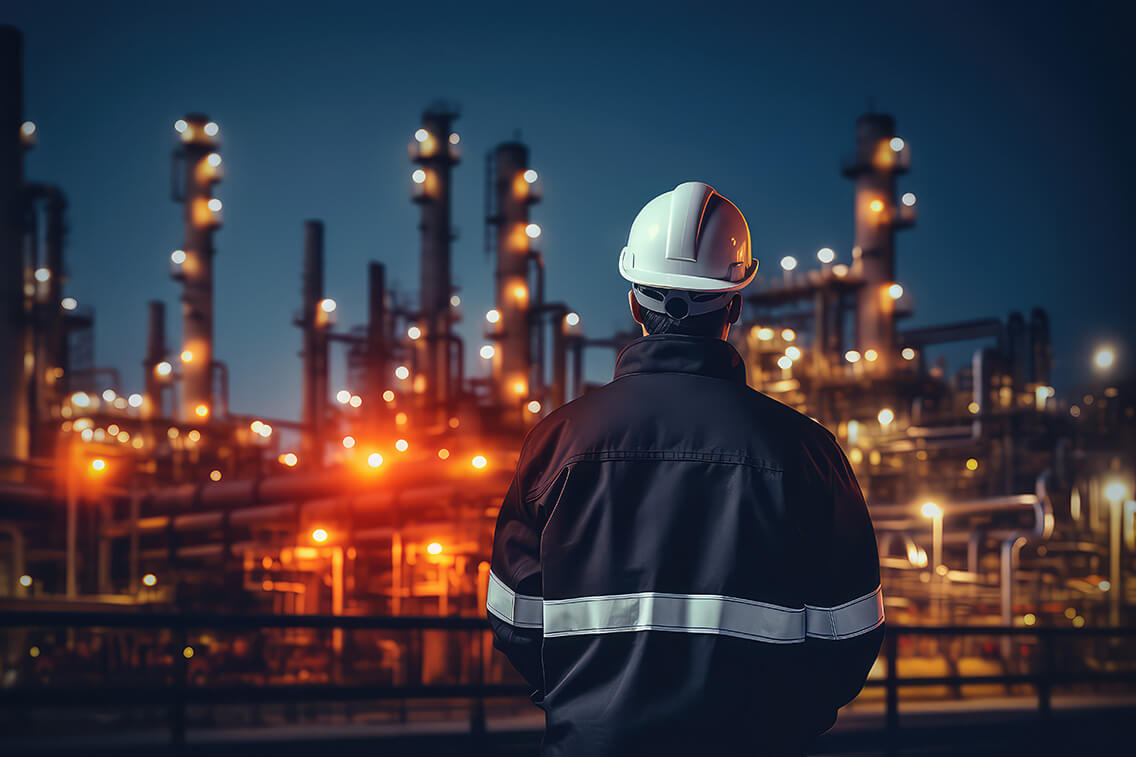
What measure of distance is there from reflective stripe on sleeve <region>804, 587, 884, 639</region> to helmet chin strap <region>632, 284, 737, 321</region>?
25.3 inches

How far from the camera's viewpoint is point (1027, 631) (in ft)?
21.2

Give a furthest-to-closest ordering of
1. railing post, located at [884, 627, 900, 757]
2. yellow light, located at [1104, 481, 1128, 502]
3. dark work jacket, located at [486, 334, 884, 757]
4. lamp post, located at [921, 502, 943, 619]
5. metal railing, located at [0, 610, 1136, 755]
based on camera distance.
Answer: lamp post, located at [921, 502, 943, 619] < yellow light, located at [1104, 481, 1128, 502] < railing post, located at [884, 627, 900, 757] < metal railing, located at [0, 610, 1136, 755] < dark work jacket, located at [486, 334, 884, 757]

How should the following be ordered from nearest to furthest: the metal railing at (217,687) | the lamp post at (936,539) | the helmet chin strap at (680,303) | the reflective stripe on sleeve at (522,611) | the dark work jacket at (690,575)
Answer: the dark work jacket at (690,575)
the reflective stripe on sleeve at (522,611)
the helmet chin strap at (680,303)
the metal railing at (217,687)
the lamp post at (936,539)

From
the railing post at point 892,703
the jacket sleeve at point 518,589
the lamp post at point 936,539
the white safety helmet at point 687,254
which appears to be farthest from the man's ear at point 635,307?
the lamp post at point 936,539

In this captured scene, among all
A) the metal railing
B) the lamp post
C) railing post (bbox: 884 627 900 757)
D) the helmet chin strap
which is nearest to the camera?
the helmet chin strap

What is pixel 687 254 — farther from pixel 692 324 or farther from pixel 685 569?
pixel 685 569

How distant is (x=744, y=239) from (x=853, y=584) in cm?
81

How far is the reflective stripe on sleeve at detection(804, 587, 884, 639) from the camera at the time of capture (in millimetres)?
1928

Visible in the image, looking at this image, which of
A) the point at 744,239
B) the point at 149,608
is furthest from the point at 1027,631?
the point at 149,608

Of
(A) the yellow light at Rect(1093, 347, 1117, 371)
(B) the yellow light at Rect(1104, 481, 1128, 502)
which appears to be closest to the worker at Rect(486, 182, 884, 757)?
(B) the yellow light at Rect(1104, 481, 1128, 502)

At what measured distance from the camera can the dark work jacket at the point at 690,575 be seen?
1830 millimetres

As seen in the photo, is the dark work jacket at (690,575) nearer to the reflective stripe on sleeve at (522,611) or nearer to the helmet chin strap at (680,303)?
the reflective stripe on sleeve at (522,611)

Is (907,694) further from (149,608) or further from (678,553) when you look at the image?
(678,553)

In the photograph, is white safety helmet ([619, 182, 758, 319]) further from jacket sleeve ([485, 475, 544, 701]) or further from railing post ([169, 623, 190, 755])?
railing post ([169, 623, 190, 755])
